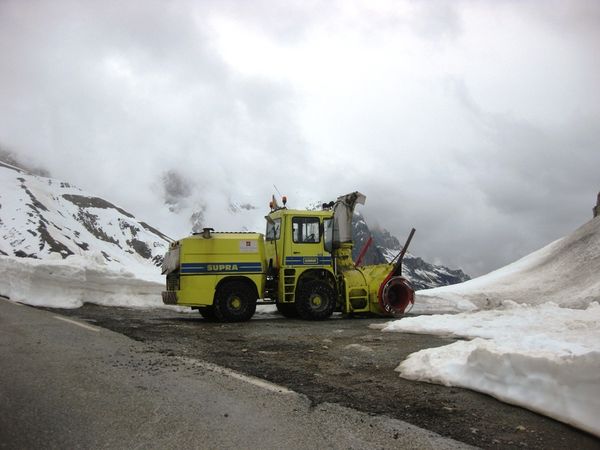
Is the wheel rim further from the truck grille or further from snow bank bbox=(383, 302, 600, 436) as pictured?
snow bank bbox=(383, 302, 600, 436)

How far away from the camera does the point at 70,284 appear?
1605 cm

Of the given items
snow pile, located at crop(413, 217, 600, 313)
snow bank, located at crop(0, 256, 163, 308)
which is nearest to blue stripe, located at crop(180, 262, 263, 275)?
snow bank, located at crop(0, 256, 163, 308)

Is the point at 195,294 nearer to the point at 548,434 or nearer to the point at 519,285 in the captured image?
the point at 548,434

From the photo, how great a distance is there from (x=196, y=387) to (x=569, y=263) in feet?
74.6

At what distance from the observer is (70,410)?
456 cm

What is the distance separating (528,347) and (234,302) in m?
7.75

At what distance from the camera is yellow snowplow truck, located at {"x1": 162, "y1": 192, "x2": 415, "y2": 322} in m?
12.9

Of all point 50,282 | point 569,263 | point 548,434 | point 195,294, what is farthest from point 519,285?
point 548,434

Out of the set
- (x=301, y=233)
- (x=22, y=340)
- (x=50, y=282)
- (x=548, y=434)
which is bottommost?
(x=548, y=434)

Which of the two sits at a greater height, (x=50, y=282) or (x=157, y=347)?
(x=50, y=282)

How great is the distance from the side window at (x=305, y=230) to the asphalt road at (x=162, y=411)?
715cm

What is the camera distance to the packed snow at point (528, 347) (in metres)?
4.49

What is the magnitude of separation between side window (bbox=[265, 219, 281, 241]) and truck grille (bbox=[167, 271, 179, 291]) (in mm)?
2788

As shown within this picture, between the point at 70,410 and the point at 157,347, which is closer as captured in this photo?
the point at 70,410
